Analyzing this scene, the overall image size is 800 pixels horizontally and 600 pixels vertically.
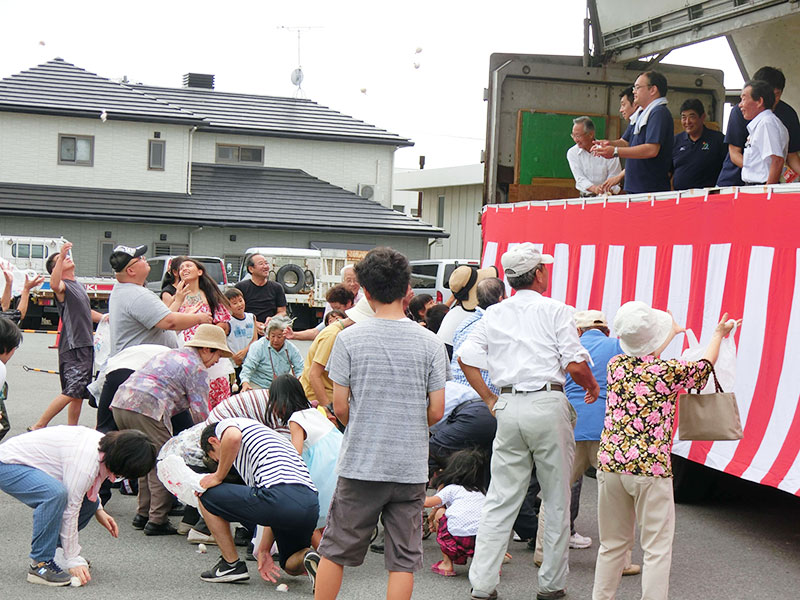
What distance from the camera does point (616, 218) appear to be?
842cm

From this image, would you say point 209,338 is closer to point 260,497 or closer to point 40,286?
point 260,497

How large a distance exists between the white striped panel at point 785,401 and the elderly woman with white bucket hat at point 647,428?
1.41 m

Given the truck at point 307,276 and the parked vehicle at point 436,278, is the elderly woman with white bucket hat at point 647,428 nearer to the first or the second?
the parked vehicle at point 436,278

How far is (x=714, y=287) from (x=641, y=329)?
237 cm

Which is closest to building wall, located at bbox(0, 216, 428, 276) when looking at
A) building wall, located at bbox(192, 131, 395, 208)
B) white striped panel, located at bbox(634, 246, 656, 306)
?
building wall, located at bbox(192, 131, 395, 208)

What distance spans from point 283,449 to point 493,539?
1.29 metres

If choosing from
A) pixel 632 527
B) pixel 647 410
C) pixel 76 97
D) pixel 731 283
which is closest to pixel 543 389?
pixel 647 410

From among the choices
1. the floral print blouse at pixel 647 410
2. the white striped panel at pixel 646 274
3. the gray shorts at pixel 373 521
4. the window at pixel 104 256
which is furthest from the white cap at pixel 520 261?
the window at pixel 104 256

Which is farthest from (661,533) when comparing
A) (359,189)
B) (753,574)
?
(359,189)

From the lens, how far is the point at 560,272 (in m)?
9.41

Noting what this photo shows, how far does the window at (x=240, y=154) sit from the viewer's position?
106ft

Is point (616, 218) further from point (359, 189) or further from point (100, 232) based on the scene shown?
point (359, 189)

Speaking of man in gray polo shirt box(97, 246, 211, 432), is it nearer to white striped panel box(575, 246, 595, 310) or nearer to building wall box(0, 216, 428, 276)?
white striped panel box(575, 246, 595, 310)

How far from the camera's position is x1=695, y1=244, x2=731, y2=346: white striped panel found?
22.3 feet
